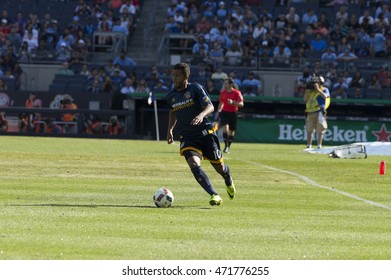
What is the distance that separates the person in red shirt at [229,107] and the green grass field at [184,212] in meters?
5.40

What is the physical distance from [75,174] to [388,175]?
23.0 ft

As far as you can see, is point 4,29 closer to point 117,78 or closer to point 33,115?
point 33,115

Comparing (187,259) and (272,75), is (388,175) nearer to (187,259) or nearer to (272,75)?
(187,259)

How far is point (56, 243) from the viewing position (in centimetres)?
1148

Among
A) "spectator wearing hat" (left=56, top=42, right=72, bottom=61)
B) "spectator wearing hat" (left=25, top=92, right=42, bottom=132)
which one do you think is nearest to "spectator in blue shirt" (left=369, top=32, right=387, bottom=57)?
"spectator wearing hat" (left=56, top=42, right=72, bottom=61)

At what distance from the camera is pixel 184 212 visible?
1529 cm

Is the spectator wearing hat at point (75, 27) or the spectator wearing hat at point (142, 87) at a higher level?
the spectator wearing hat at point (75, 27)

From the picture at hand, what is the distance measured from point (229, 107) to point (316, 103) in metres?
2.89

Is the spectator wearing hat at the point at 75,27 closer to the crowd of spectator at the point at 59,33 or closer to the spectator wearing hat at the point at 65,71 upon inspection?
the crowd of spectator at the point at 59,33

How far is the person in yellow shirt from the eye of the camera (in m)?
34.7

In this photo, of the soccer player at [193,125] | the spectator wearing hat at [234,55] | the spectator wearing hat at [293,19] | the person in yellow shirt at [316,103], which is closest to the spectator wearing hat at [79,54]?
the spectator wearing hat at [234,55]

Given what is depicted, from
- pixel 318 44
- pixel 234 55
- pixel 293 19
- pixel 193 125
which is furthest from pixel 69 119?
pixel 193 125

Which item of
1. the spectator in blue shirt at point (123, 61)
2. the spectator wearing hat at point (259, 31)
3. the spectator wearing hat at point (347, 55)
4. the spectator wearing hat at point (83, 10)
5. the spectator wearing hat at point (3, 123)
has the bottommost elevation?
the spectator wearing hat at point (3, 123)

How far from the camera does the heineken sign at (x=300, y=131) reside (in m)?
43.5
